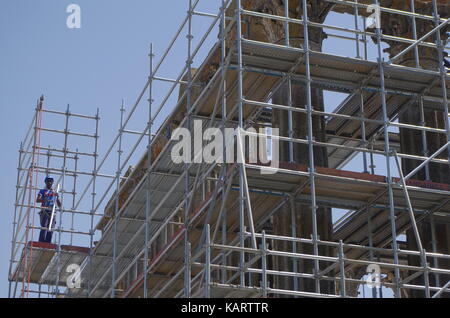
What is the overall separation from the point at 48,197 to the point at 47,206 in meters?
0.32

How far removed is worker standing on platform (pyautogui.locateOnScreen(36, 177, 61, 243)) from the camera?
39641 mm

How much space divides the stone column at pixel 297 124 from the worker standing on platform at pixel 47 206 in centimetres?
1153

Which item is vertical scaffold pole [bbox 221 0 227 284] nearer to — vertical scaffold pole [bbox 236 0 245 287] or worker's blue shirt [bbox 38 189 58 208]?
vertical scaffold pole [bbox 236 0 245 287]

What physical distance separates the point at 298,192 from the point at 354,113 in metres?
5.44

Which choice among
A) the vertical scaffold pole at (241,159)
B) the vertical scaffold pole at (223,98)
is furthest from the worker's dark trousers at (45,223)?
the vertical scaffold pole at (241,159)

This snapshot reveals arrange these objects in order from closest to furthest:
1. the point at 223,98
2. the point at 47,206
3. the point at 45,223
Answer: the point at 223,98 < the point at 45,223 < the point at 47,206

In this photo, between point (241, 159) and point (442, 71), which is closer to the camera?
point (241, 159)

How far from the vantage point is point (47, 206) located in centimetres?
4028

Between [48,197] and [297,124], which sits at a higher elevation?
[48,197]

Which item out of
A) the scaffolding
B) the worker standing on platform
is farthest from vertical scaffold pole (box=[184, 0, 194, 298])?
the worker standing on platform

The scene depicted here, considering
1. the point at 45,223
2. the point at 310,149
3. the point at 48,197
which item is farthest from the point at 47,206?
the point at 310,149

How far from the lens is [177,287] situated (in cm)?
2931

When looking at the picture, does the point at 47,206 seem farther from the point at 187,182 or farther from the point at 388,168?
the point at 388,168
